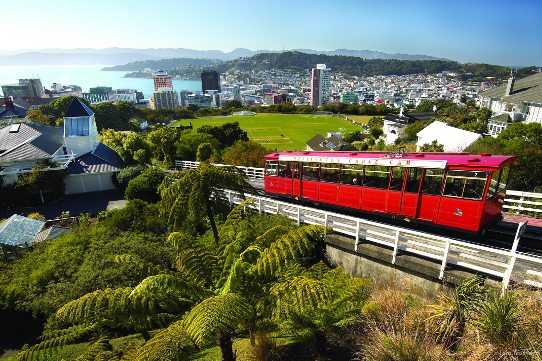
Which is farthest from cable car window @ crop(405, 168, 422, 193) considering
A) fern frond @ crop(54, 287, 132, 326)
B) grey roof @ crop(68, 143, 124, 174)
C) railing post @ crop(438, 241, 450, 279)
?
grey roof @ crop(68, 143, 124, 174)

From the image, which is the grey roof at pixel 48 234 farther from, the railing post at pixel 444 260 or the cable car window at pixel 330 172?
the railing post at pixel 444 260

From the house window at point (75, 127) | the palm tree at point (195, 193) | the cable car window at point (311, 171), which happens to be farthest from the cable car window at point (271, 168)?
the house window at point (75, 127)

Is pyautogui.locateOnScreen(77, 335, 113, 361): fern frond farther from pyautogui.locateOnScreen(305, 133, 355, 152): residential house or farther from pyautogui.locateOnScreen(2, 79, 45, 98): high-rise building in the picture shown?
pyautogui.locateOnScreen(2, 79, 45, 98): high-rise building

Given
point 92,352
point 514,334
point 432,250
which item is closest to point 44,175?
point 92,352

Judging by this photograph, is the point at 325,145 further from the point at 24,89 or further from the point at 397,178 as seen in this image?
the point at 24,89

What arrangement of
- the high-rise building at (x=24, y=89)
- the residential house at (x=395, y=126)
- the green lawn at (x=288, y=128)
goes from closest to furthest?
the residential house at (x=395, y=126)
the green lawn at (x=288, y=128)
the high-rise building at (x=24, y=89)
